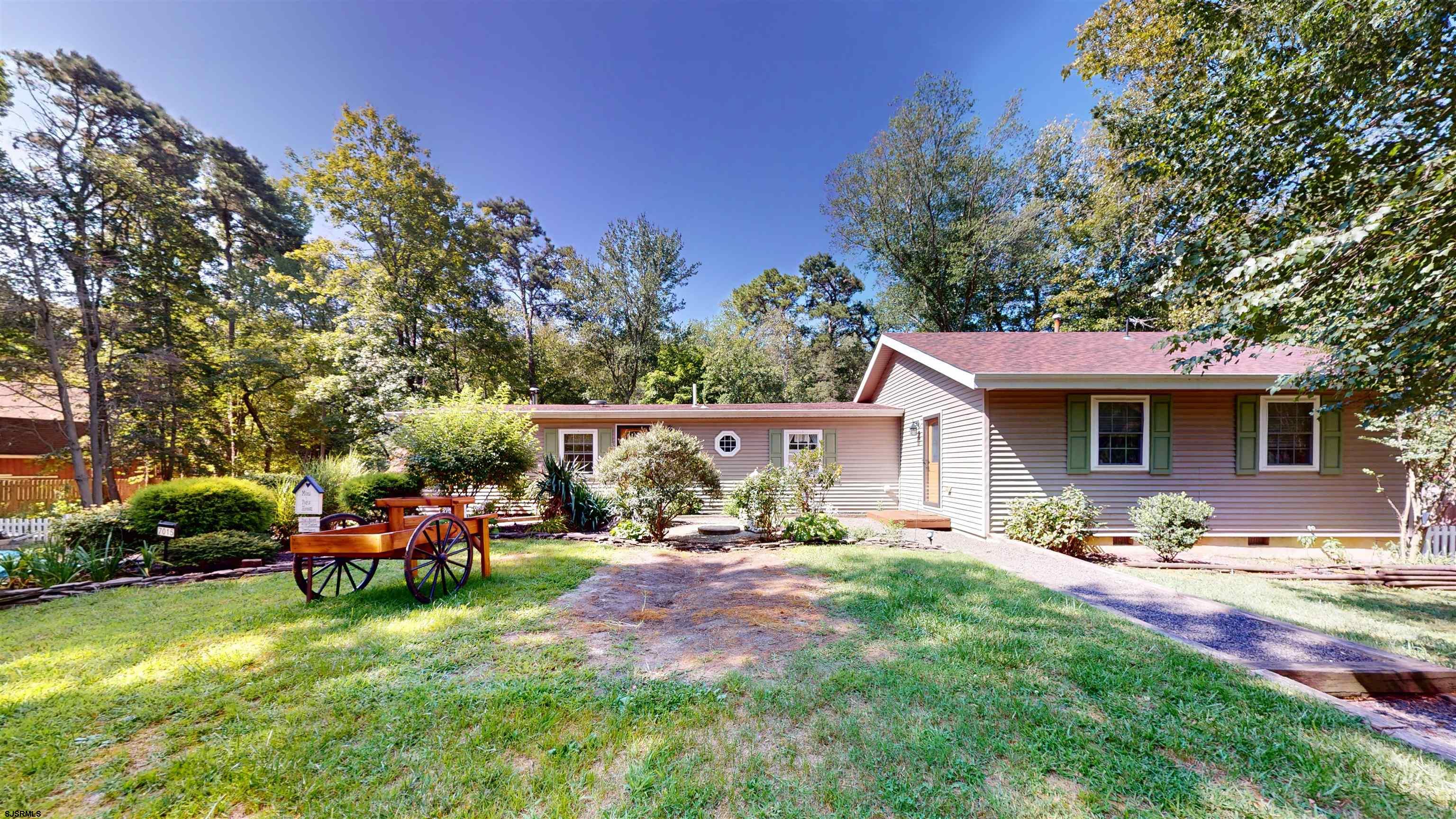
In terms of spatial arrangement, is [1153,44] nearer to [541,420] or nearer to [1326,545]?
[1326,545]

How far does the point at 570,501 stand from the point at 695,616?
5.41 metres

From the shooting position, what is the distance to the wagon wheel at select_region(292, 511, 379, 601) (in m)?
4.34

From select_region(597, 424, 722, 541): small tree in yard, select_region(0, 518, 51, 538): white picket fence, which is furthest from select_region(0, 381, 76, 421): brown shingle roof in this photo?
select_region(597, 424, 722, 541): small tree in yard

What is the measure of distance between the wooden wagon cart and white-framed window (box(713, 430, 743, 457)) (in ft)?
21.8

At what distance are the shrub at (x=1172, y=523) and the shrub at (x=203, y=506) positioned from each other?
1218cm

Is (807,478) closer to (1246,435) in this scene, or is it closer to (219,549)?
(1246,435)

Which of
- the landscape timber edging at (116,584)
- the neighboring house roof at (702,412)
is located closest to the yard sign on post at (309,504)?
the landscape timber edging at (116,584)

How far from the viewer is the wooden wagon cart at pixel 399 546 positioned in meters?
4.02

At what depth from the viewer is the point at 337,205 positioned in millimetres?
15547

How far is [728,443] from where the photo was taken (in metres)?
11.7

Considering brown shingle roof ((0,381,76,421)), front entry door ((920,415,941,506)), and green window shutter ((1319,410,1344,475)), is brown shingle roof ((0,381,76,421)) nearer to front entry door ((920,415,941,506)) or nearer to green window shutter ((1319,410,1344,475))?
front entry door ((920,415,941,506))

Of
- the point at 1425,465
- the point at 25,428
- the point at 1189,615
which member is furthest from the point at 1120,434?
the point at 25,428

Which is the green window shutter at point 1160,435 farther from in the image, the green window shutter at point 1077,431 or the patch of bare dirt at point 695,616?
the patch of bare dirt at point 695,616

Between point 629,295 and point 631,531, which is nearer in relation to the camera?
point 631,531
